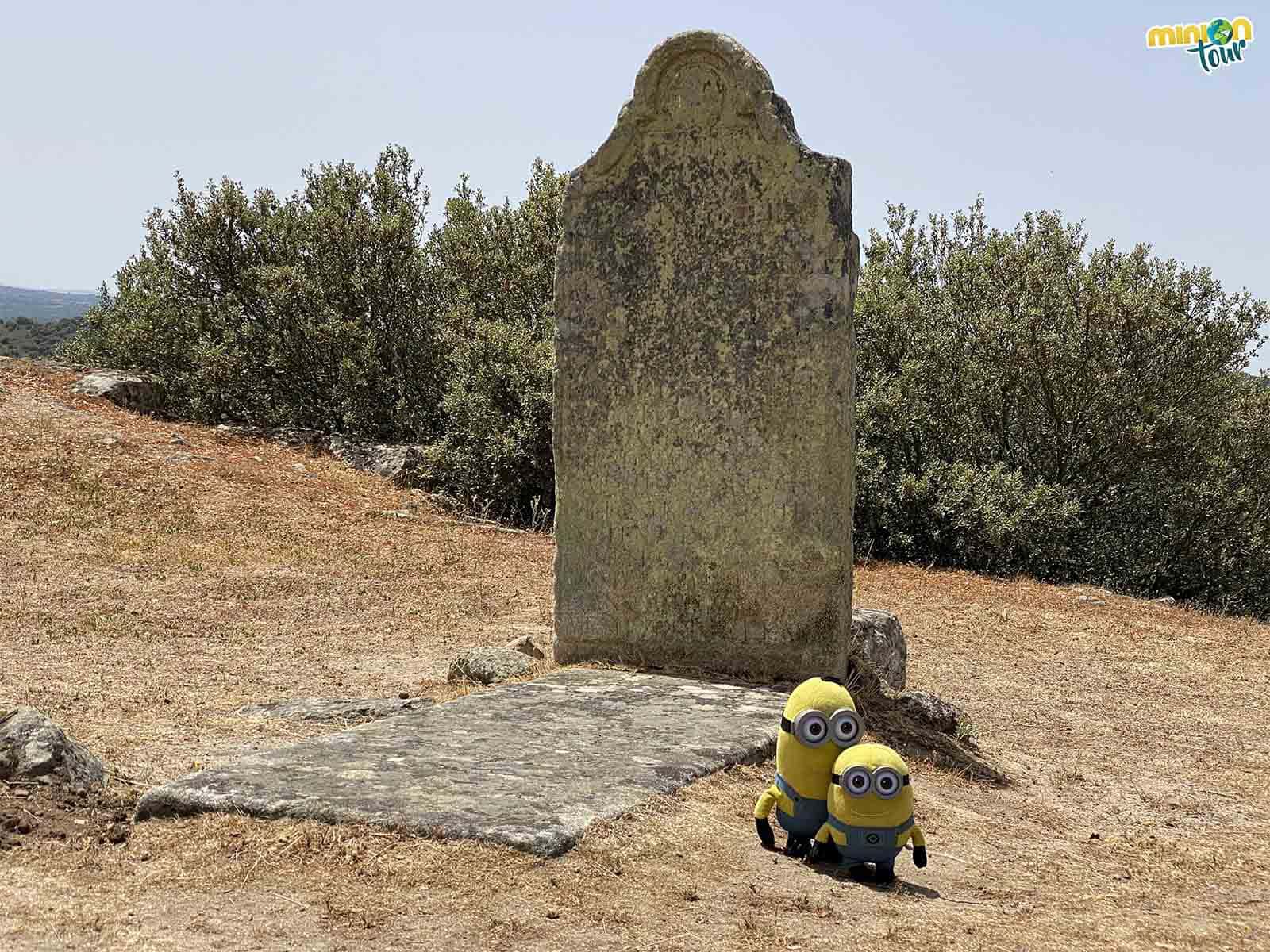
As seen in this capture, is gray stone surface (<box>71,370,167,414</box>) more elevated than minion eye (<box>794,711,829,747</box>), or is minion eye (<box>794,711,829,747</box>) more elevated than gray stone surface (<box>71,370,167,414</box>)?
gray stone surface (<box>71,370,167,414</box>)

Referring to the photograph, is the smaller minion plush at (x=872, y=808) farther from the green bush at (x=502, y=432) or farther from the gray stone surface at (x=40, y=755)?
the green bush at (x=502, y=432)

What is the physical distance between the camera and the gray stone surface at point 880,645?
792 centimetres

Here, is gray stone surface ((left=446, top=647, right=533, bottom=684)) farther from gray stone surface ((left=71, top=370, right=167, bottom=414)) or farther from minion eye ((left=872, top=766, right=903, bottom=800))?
gray stone surface ((left=71, top=370, right=167, bottom=414))

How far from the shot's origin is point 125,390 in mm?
19078

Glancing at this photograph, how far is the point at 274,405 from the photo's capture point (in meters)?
20.3

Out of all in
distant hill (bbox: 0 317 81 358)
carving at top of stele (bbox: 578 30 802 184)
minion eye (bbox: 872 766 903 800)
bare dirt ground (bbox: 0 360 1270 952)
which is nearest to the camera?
bare dirt ground (bbox: 0 360 1270 952)

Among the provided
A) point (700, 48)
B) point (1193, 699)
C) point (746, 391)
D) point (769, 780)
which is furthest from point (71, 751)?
point (1193, 699)

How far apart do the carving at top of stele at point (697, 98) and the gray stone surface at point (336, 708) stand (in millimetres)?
3057

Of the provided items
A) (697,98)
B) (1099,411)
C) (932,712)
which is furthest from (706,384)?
(1099,411)

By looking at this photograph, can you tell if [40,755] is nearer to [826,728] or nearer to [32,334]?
[826,728]

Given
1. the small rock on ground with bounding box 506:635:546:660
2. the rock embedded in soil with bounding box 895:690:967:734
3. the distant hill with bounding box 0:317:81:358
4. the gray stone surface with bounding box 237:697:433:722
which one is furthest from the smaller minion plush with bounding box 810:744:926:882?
the distant hill with bounding box 0:317:81:358

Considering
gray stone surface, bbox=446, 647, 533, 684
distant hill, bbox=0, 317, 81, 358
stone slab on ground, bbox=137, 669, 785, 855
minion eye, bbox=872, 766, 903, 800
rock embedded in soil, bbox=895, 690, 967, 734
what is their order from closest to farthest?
1. minion eye, bbox=872, 766, 903, 800
2. stone slab on ground, bbox=137, 669, 785, 855
3. rock embedded in soil, bbox=895, 690, 967, 734
4. gray stone surface, bbox=446, 647, 533, 684
5. distant hill, bbox=0, 317, 81, 358

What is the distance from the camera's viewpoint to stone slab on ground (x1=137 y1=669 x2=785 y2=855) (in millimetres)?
4594

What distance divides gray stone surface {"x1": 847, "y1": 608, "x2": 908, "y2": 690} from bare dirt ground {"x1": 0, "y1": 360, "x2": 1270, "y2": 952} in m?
0.66
